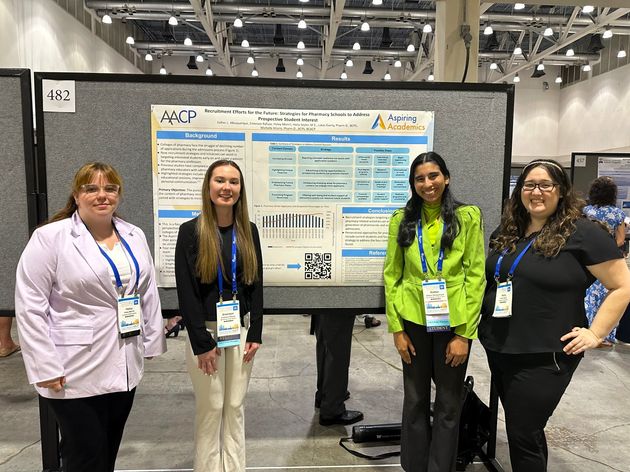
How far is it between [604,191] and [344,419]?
3.14 m

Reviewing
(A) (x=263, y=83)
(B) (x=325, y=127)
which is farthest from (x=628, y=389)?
(A) (x=263, y=83)

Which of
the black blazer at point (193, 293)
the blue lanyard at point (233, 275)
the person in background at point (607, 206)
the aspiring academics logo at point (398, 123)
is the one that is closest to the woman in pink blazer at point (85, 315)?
the black blazer at point (193, 293)

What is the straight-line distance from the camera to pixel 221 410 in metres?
1.75

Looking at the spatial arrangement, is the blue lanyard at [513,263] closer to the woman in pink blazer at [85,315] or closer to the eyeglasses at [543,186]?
the eyeglasses at [543,186]

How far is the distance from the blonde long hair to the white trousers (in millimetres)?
232

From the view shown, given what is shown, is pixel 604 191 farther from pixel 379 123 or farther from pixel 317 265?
pixel 317 265

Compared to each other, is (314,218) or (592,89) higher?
(592,89)

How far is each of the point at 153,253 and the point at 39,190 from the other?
1.79 ft

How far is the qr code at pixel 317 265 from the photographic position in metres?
2.00

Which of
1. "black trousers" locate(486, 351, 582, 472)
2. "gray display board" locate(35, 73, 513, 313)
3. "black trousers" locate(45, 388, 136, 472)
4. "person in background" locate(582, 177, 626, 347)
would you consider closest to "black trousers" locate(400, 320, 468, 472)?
"black trousers" locate(486, 351, 582, 472)

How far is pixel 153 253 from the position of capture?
6.34ft

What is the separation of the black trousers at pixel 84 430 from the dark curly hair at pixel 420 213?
1.22m

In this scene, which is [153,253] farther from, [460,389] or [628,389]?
[628,389]

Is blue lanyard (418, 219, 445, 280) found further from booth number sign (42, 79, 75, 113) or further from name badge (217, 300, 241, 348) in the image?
booth number sign (42, 79, 75, 113)
